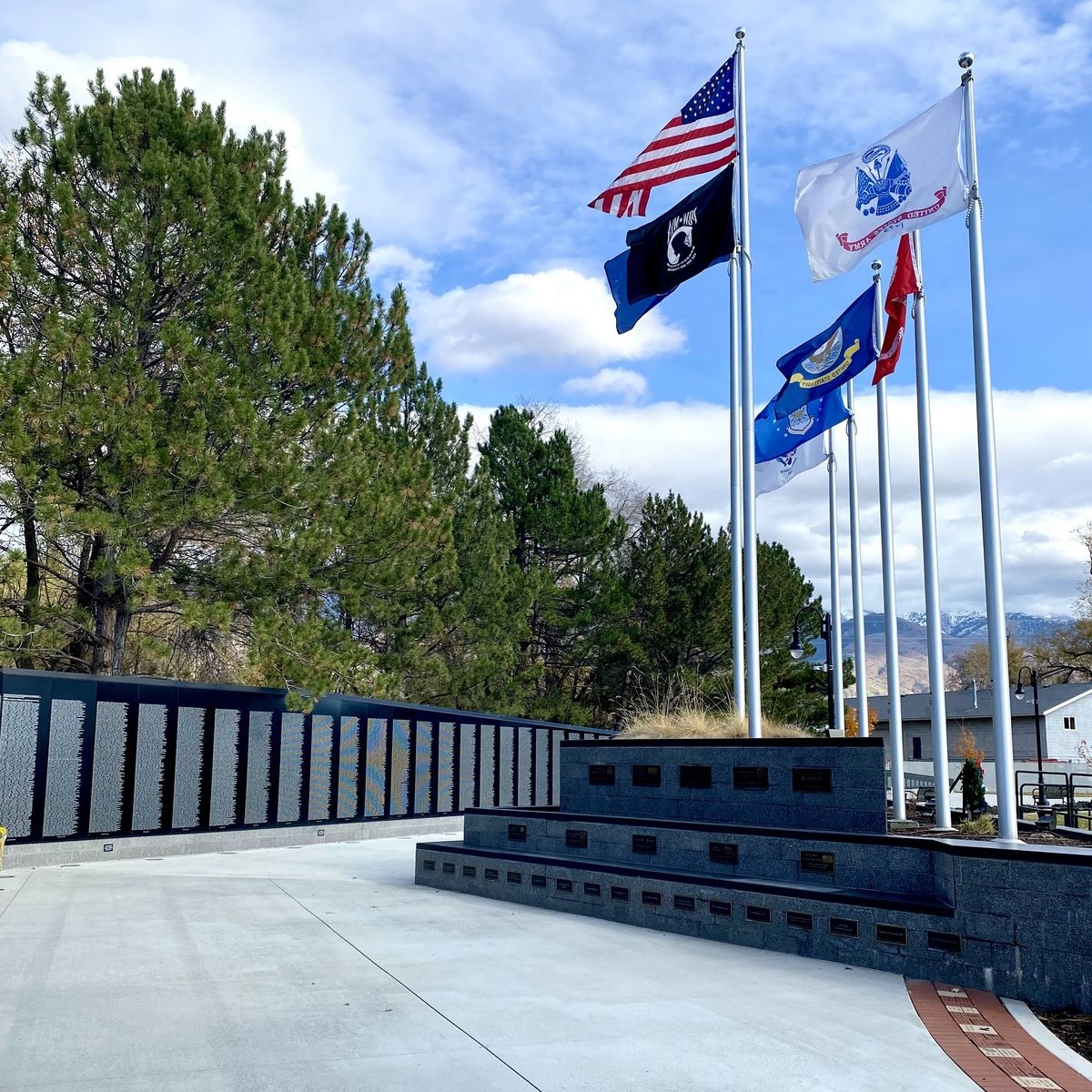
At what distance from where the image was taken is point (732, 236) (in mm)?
13078

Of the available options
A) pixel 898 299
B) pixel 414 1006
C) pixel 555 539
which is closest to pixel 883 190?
pixel 898 299

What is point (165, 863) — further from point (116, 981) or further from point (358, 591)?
point (116, 981)

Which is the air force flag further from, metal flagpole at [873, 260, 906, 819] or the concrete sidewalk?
the concrete sidewalk

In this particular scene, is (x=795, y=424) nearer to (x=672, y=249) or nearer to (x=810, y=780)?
(x=672, y=249)

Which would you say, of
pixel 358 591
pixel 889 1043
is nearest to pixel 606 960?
pixel 889 1043

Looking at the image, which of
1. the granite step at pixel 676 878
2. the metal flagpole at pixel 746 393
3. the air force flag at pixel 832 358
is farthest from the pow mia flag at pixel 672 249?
the granite step at pixel 676 878

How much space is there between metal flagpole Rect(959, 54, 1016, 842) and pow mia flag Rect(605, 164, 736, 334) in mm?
3571

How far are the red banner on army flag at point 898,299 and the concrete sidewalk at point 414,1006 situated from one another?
747cm

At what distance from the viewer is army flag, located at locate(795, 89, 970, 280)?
10016mm

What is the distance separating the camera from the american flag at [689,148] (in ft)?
42.7

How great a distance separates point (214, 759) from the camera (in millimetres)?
15250

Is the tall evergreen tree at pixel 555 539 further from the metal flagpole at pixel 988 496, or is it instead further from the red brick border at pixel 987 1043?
the red brick border at pixel 987 1043

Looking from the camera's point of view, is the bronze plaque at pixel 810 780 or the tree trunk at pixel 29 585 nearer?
the bronze plaque at pixel 810 780

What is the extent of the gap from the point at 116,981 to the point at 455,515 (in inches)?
744
